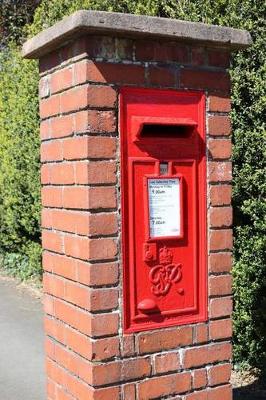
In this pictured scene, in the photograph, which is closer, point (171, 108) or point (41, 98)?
point (171, 108)

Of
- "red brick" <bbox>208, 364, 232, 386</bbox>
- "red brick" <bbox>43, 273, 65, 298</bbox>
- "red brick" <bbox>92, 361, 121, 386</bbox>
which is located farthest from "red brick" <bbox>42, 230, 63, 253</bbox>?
"red brick" <bbox>208, 364, 232, 386</bbox>

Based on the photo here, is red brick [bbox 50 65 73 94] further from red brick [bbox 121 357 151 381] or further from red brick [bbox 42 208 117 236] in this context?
red brick [bbox 121 357 151 381]

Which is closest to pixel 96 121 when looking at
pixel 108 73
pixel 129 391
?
pixel 108 73

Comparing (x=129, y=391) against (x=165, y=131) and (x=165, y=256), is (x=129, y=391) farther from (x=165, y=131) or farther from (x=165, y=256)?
(x=165, y=131)

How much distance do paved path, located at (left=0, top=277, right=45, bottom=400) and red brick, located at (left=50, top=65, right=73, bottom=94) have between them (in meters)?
2.73

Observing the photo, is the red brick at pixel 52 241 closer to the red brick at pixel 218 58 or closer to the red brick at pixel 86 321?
the red brick at pixel 86 321

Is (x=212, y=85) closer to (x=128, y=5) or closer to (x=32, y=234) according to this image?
(x=128, y=5)

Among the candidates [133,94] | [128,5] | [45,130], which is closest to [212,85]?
[133,94]

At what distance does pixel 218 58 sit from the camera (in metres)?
2.64

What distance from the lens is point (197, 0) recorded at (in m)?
4.46

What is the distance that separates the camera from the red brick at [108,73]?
7.66 feet

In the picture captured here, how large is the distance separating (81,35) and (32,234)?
19.1ft

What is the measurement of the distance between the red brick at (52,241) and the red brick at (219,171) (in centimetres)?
78

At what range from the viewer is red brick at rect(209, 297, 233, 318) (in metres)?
2.64
